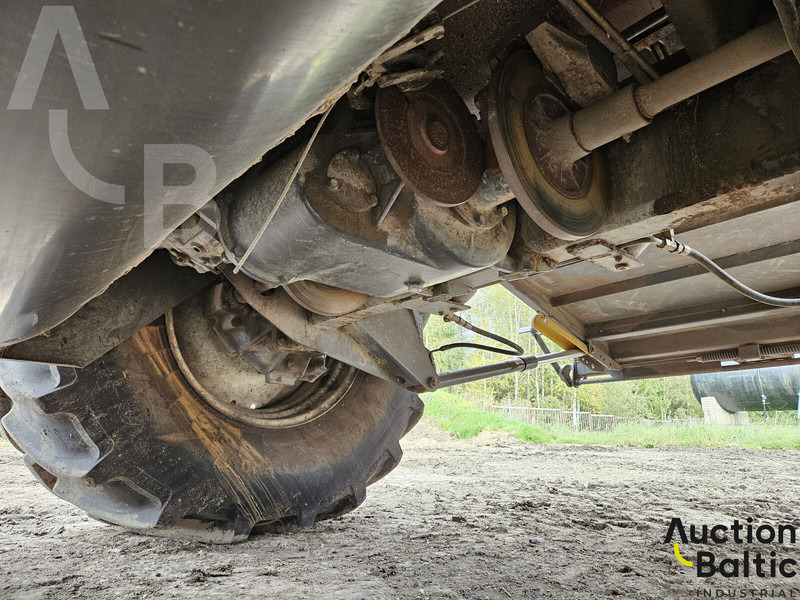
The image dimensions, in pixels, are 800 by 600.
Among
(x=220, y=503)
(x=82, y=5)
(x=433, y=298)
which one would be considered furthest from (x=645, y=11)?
(x=220, y=503)

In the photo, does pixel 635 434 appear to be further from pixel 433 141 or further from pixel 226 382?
pixel 433 141

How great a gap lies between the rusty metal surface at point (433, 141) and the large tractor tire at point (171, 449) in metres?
1.08

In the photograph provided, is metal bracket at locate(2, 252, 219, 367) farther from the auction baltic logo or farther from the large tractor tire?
the auction baltic logo

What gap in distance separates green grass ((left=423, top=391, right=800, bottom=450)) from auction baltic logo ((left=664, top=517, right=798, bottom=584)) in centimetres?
664

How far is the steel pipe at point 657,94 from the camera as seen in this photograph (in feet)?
3.14

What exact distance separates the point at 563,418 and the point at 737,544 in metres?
18.4

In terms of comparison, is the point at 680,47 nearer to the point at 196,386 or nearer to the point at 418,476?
the point at 196,386

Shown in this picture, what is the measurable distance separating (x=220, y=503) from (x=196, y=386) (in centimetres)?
37

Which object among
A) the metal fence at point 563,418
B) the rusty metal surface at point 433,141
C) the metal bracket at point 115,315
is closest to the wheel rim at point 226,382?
the metal bracket at point 115,315

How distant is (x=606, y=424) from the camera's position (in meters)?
19.9

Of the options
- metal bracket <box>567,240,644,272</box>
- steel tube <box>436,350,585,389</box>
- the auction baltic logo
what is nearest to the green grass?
the auction baltic logo

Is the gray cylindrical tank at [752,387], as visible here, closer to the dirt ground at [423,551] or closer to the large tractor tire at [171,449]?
the dirt ground at [423,551]

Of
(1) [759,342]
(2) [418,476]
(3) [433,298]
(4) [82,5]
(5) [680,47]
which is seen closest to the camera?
(4) [82,5]

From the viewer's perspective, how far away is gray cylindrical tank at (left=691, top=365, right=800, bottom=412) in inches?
325
